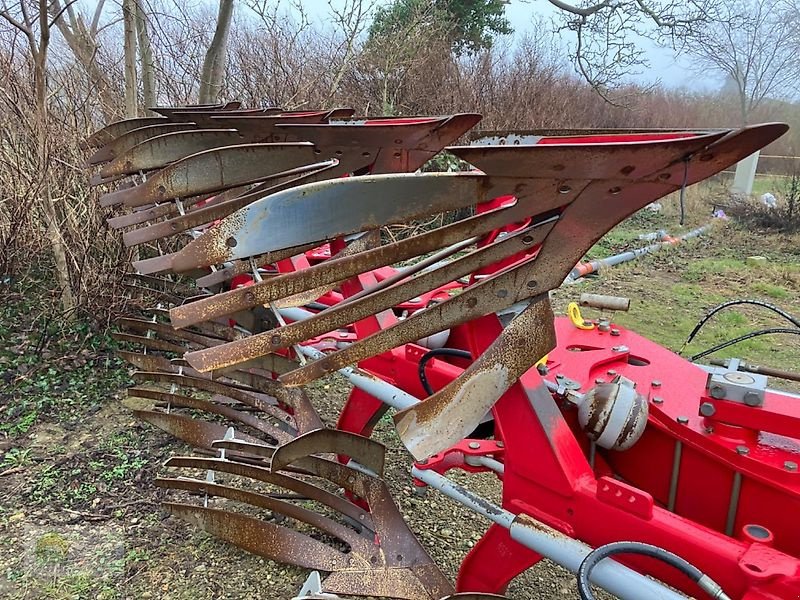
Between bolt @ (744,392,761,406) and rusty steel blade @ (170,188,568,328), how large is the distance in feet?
2.23

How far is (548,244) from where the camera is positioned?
1.29m

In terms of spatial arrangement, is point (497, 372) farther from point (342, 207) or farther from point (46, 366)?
point (46, 366)

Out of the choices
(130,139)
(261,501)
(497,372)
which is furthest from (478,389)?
(130,139)

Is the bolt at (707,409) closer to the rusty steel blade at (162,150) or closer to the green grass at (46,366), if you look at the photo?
the rusty steel blade at (162,150)

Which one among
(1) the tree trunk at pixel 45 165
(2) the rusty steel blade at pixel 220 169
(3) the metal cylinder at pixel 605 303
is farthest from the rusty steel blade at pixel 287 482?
(1) the tree trunk at pixel 45 165

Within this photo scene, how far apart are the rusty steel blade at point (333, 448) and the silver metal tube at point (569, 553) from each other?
0.40 meters

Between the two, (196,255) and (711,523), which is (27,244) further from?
(711,523)

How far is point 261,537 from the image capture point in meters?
2.24

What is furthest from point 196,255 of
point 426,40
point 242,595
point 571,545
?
point 426,40

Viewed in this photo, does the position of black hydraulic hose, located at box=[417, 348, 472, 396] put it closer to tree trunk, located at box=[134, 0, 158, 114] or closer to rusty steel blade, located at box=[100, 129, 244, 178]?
rusty steel blade, located at box=[100, 129, 244, 178]

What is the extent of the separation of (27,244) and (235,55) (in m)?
3.97

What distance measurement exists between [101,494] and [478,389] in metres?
2.14

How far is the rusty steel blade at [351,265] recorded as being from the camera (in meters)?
1.26

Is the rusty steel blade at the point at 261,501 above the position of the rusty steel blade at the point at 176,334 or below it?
below
